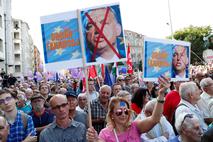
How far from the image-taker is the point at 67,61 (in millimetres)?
4707

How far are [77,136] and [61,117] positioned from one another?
11.1 inches

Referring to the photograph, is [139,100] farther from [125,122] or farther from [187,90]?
[125,122]

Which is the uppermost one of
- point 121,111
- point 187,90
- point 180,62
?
point 180,62

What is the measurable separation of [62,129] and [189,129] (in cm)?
141

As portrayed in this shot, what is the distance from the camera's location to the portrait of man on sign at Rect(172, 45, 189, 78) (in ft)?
18.8

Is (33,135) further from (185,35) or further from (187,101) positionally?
(185,35)

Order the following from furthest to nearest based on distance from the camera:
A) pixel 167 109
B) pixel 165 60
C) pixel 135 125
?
pixel 167 109
pixel 165 60
pixel 135 125

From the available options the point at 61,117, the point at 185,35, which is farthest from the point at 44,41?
the point at 185,35

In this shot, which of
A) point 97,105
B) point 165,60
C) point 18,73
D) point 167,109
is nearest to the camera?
point 165,60

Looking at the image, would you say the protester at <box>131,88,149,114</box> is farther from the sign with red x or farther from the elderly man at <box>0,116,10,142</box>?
the elderly man at <box>0,116,10,142</box>

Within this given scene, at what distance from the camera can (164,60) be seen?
5.64 m

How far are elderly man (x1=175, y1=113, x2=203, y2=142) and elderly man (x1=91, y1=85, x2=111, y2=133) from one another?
2787mm

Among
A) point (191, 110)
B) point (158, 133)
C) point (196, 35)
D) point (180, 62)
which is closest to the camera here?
point (158, 133)

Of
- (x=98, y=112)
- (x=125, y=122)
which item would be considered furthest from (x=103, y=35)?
(x=98, y=112)
